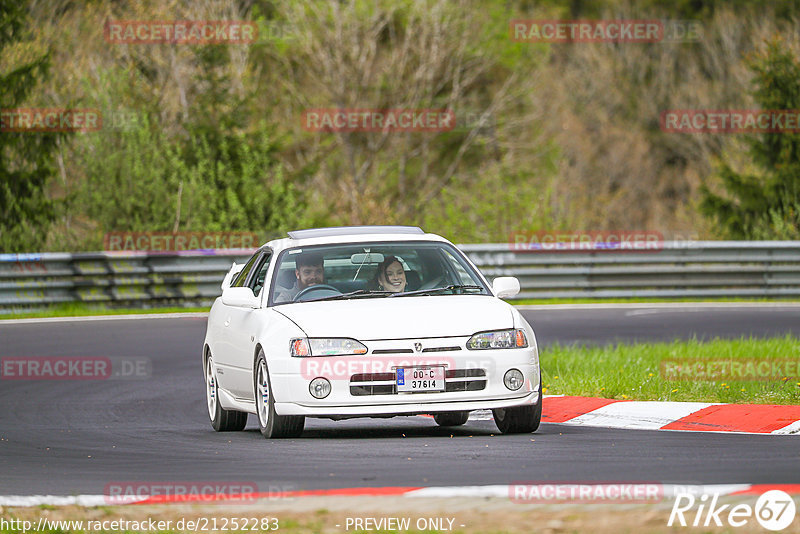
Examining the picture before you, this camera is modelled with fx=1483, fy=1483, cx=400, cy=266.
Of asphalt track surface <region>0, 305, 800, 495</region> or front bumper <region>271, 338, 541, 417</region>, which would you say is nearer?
asphalt track surface <region>0, 305, 800, 495</region>

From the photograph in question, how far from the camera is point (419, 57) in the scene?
154 ft

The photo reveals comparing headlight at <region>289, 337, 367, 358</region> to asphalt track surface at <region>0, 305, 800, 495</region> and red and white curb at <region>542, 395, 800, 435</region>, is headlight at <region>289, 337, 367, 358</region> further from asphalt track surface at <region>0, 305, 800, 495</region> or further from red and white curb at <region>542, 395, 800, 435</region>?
red and white curb at <region>542, 395, 800, 435</region>

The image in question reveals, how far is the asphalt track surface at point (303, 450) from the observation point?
26.0ft

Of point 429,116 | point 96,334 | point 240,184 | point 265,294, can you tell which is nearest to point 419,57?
point 429,116

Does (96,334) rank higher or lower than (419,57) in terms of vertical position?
lower

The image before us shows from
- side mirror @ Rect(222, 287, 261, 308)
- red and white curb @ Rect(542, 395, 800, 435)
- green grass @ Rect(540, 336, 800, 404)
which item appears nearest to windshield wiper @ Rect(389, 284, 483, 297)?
side mirror @ Rect(222, 287, 261, 308)

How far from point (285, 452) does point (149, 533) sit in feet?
9.70

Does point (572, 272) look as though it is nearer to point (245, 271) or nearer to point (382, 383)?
point (245, 271)

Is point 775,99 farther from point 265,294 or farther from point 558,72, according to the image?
point 558,72

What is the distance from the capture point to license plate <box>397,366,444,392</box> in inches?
387

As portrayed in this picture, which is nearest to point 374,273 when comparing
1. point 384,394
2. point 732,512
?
point 384,394

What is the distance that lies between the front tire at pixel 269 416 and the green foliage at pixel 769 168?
2286 cm

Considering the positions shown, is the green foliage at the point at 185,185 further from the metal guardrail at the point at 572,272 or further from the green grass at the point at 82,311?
the green grass at the point at 82,311

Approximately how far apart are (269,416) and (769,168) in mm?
24991
